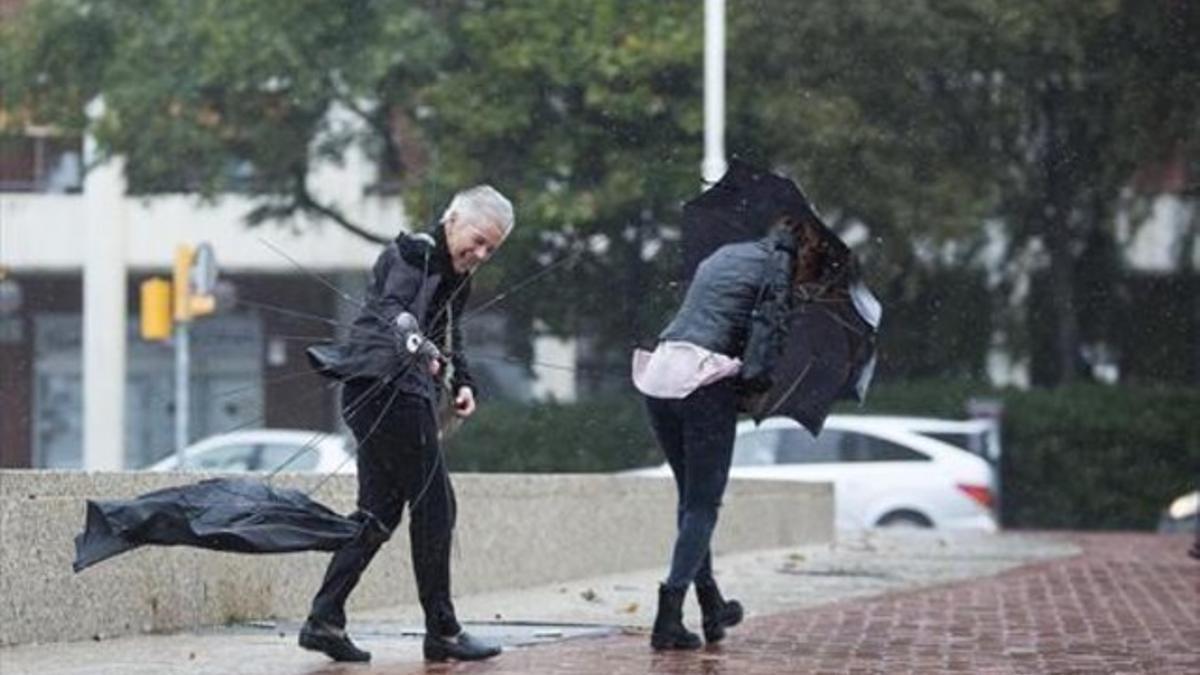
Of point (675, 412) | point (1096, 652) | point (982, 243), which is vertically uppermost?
point (982, 243)

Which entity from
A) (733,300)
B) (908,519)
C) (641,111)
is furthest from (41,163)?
(733,300)

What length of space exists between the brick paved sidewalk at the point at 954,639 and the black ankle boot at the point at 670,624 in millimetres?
88

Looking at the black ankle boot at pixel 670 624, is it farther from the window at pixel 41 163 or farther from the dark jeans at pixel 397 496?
the window at pixel 41 163

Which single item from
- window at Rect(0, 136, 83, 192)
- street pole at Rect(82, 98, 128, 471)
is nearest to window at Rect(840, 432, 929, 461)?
window at Rect(0, 136, 83, 192)

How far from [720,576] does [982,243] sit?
62.9 ft

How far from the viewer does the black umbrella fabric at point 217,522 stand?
9289mm

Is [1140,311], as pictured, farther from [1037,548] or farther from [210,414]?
[1037,548]

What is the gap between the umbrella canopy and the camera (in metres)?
11.0

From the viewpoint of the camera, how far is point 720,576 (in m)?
16.4

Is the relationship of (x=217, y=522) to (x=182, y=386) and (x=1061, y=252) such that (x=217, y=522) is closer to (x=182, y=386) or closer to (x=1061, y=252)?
(x=182, y=386)

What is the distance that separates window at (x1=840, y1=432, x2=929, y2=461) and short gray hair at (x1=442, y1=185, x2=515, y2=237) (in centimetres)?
2088

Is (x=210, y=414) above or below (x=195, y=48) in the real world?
below

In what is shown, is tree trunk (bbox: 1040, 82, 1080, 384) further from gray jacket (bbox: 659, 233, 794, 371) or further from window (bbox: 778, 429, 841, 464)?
gray jacket (bbox: 659, 233, 794, 371)

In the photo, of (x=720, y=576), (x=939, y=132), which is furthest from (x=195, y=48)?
(x=720, y=576)
